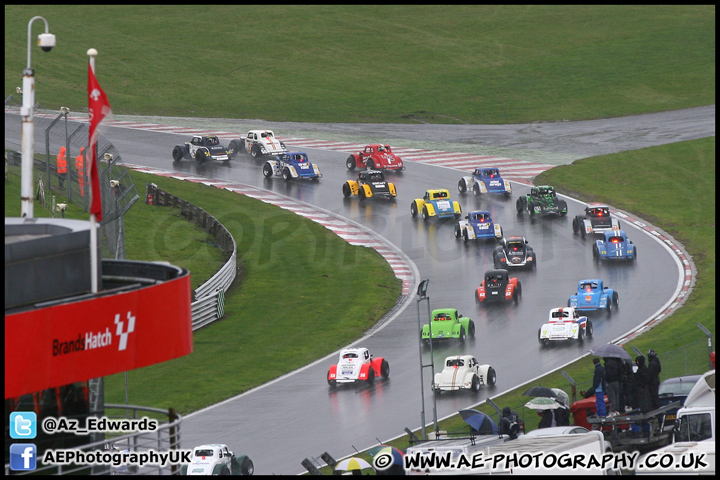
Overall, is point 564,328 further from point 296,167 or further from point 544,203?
point 296,167

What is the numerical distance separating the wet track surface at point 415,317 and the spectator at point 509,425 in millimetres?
5321

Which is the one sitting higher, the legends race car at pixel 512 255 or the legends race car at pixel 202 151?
the legends race car at pixel 202 151

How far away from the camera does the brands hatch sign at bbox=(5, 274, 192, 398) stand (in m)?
10.2

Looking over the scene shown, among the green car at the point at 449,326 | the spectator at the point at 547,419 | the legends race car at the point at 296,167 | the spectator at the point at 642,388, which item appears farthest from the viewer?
the legends race car at the point at 296,167

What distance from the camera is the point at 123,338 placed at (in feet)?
36.9

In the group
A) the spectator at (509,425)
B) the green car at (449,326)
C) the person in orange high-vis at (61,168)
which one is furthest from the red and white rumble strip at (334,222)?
the spectator at (509,425)

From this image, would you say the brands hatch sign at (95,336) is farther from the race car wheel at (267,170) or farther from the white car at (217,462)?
the race car wheel at (267,170)

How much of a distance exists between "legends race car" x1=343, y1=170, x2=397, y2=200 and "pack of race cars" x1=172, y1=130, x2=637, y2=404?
0.18ft

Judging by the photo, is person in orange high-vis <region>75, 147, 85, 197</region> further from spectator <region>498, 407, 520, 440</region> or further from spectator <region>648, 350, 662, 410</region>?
spectator <region>648, 350, 662, 410</region>

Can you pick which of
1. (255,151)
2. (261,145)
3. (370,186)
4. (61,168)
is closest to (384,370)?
(61,168)

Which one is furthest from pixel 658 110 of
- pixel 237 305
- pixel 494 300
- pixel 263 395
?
pixel 263 395

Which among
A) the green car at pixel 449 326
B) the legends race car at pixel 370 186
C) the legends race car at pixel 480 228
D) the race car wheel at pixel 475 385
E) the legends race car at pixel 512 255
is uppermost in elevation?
the legends race car at pixel 370 186

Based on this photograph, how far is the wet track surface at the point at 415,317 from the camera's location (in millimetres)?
28688

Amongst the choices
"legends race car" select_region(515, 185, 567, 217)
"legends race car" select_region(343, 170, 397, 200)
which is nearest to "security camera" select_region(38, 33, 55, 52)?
"legends race car" select_region(515, 185, 567, 217)
